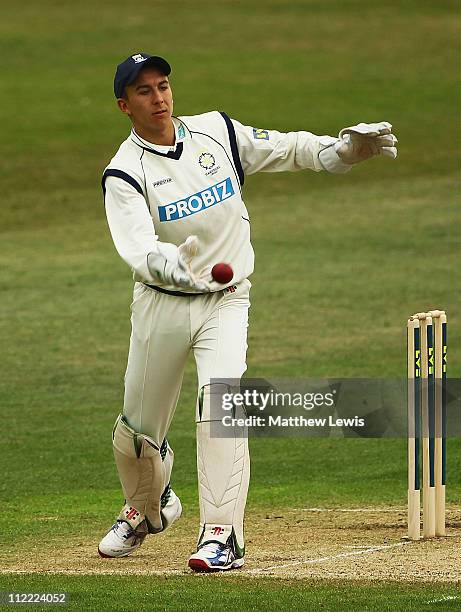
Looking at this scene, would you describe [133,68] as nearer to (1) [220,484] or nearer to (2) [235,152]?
(2) [235,152]

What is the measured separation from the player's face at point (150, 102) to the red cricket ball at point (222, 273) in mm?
794

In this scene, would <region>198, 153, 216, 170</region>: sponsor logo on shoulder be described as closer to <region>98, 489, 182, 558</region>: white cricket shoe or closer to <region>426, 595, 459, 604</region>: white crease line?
<region>98, 489, 182, 558</region>: white cricket shoe

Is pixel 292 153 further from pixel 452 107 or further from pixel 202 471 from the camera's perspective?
pixel 452 107

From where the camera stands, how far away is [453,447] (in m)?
10.5

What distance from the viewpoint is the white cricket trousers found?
6527 millimetres

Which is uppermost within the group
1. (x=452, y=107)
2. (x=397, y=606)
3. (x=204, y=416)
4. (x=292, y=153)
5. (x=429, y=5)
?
(x=429, y=5)

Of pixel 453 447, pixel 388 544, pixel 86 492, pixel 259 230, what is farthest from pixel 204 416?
pixel 259 230

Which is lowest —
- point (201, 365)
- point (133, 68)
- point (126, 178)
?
point (201, 365)

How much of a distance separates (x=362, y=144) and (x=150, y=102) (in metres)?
0.90

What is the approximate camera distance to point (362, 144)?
6824 mm

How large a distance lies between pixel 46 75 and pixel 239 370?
1060 inches

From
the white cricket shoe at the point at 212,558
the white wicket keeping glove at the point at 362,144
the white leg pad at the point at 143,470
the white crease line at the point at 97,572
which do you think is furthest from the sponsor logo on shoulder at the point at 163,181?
the white crease line at the point at 97,572

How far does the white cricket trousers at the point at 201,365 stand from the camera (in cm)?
653

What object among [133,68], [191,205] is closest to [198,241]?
[191,205]
